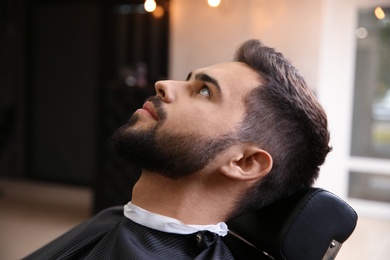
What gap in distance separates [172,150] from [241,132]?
169 mm

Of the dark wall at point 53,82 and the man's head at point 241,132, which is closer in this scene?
the man's head at point 241,132

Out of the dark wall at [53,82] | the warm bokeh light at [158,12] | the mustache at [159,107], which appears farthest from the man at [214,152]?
the dark wall at [53,82]

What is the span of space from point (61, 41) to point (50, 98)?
675 millimetres

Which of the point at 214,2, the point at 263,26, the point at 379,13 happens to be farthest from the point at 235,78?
the point at 263,26

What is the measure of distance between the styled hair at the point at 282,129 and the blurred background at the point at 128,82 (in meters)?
0.31

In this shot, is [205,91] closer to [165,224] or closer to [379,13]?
[165,224]

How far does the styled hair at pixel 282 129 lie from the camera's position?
3.81ft

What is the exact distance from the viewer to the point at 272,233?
1.12 meters

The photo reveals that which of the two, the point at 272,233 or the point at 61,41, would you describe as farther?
the point at 61,41

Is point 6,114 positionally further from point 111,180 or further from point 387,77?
point 387,77

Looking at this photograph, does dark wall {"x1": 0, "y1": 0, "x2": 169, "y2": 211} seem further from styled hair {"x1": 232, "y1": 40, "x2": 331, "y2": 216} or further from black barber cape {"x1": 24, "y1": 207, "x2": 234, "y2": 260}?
styled hair {"x1": 232, "y1": 40, "x2": 331, "y2": 216}

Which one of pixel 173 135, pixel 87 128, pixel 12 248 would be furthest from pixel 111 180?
pixel 173 135

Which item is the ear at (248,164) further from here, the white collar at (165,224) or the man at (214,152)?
the white collar at (165,224)

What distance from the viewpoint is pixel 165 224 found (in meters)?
1.15
